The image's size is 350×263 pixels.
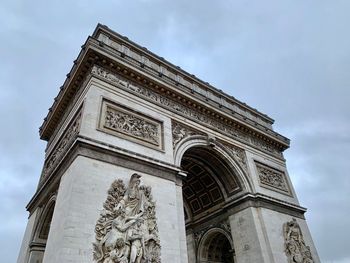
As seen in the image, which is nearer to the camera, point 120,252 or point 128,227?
point 120,252

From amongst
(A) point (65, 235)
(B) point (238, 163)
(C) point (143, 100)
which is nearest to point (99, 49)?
(C) point (143, 100)

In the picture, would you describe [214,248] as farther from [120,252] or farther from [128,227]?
[120,252]

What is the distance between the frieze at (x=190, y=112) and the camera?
1172 centimetres

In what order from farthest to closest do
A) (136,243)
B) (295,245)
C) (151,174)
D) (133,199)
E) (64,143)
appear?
1. (295,245)
2. (64,143)
3. (151,174)
4. (133,199)
5. (136,243)

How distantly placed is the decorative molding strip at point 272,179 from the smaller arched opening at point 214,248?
3443 mm

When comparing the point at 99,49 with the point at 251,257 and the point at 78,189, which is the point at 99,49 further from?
the point at 251,257

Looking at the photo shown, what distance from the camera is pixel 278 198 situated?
49.1ft

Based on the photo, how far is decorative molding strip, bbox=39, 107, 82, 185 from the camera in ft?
34.9

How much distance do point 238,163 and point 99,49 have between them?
27.3 feet

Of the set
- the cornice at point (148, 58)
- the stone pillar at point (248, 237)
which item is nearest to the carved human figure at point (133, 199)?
the cornice at point (148, 58)

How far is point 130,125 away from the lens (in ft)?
36.2

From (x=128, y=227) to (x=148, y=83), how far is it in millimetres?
6434

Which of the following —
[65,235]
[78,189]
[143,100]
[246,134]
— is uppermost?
[246,134]

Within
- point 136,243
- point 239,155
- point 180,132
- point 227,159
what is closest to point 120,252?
point 136,243
